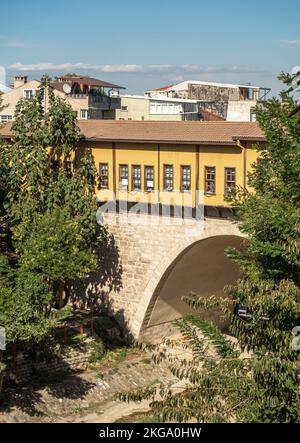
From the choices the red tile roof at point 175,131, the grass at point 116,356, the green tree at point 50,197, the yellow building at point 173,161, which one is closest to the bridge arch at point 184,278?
the grass at point 116,356

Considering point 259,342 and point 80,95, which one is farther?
point 80,95

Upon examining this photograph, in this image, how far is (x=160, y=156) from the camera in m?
24.4

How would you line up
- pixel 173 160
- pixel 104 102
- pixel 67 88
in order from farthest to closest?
pixel 104 102
pixel 67 88
pixel 173 160

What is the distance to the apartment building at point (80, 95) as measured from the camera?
46.2 meters

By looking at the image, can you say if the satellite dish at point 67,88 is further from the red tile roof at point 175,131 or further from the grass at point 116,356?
the grass at point 116,356

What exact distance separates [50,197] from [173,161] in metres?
4.35

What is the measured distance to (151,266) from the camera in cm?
2548

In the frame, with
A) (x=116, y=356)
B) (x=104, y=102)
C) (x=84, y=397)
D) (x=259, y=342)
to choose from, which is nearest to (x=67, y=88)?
(x=104, y=102)

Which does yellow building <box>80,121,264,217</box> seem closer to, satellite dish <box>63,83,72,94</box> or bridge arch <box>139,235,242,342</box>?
bridge arch <box>139,235,242,342</box>

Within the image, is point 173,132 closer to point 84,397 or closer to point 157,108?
point 84,397

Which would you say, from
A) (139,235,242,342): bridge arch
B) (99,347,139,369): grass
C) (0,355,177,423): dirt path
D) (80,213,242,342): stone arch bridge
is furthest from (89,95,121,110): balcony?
(0,355,177,423): dirt path

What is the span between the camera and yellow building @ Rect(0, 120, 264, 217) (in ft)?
74.1

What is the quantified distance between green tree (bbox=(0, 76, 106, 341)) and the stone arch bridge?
41.0 inches

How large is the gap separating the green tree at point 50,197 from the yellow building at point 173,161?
806 millimetres
